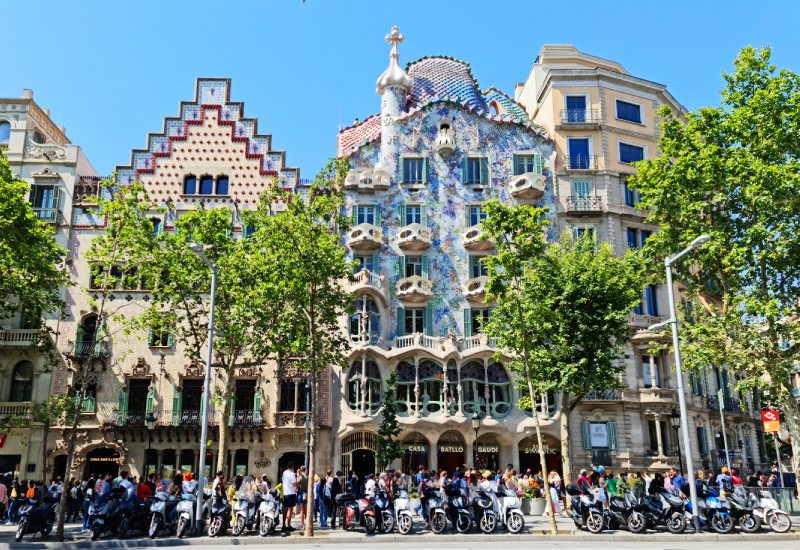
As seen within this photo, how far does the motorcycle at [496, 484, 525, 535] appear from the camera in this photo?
63.7 feet

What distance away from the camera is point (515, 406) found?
33531 millimetres

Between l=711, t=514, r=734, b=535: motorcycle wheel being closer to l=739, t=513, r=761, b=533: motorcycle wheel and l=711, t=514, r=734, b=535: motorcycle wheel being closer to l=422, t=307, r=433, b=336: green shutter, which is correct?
l=739, t=513, r=761, b=533: motorcycle wheel

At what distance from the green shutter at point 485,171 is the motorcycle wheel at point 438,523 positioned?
2183 centimetres

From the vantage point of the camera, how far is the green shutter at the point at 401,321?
114ft

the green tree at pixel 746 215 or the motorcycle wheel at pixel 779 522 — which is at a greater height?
the green tree at pixel 746 215

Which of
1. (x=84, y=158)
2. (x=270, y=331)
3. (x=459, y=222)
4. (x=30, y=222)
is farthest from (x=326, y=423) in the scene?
(x=84, y=158)

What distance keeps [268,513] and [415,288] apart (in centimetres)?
1700

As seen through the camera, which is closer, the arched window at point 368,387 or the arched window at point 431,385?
the arched window at point 368,387

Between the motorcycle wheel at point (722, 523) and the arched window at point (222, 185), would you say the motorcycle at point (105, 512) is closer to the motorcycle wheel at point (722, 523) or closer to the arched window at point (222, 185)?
the motorcycle wheel at point (722, 523)

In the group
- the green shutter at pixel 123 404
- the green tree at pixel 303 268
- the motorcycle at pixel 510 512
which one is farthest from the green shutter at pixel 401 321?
the motorcycle at pixel 510 512

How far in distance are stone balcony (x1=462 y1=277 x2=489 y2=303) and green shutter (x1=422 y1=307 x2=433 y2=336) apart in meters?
2.06

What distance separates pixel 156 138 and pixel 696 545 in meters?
32.0

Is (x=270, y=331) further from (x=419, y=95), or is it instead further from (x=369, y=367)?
(x=419, y=95)

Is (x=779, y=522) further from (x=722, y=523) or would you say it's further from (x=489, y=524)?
(x=489, y=524)
